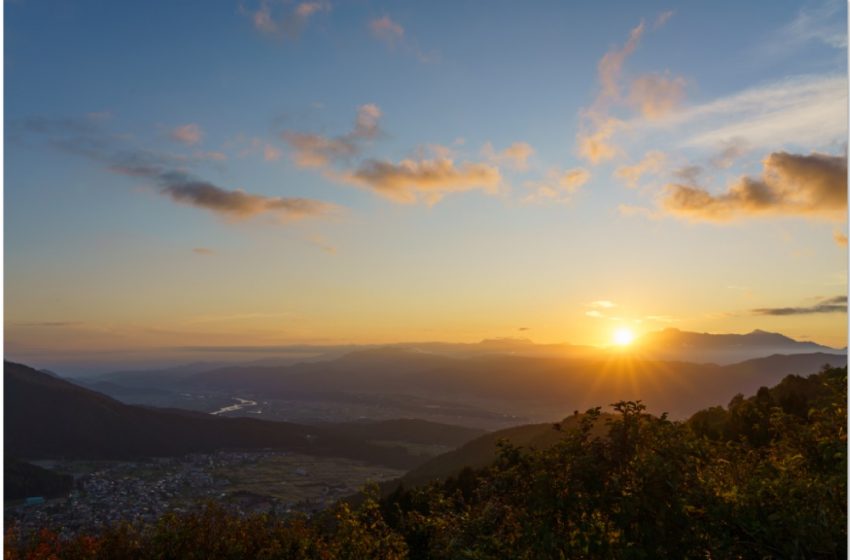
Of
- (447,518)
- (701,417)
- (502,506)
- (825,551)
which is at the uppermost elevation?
(825,551)

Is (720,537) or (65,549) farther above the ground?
(720,537)

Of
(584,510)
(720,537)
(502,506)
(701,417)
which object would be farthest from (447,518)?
(701,417)

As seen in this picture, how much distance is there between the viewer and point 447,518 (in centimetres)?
2686

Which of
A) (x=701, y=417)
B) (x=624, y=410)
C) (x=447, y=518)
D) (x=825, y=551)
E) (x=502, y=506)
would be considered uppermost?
(x=624, y=410)

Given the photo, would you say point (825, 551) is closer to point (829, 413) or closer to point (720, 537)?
point (720, 537)

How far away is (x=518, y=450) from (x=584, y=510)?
315 centimetres

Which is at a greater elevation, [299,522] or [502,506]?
[502,506]

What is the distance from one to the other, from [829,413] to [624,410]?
14.6 m

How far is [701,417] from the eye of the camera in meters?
91.9

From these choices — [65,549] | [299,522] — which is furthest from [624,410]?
[65,549]

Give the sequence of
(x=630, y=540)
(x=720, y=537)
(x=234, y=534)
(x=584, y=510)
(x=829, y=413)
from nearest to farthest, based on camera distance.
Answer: (x=720, y=537) < (x=630, y=540) < (x=584, y=510) < (x=829, y=413) < (x=234, y=534)

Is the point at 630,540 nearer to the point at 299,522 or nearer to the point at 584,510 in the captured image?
the point at 584,510

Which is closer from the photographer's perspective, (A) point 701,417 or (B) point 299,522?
(B) point 299,522

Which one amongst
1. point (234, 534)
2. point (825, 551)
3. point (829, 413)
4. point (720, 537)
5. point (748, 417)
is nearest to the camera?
point (825, 551)
